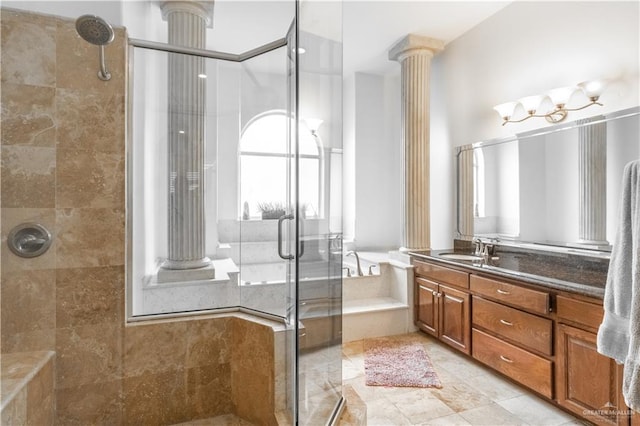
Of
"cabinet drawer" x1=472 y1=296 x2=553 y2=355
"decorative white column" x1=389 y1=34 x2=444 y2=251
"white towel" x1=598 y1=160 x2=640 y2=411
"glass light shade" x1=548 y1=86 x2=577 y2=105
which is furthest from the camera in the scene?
"decorative white column" x1=389 y1=34 x2=444 y2=251

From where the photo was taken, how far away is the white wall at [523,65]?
2.14 m

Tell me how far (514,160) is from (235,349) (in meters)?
→ 2.61

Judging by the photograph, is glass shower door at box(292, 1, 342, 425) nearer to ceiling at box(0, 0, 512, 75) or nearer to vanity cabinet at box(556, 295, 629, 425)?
ceiling at box(0, 0, 512, 75)

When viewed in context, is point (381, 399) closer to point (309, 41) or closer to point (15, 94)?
point (309, 41)

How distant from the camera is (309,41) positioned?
156 centimetres

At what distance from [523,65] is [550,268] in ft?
5.62

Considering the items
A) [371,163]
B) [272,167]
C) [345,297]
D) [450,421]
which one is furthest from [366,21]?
[450,421]

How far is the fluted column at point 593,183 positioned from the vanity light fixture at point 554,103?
0.19 meters

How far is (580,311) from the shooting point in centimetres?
174

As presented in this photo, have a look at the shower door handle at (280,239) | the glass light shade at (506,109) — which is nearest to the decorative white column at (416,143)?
the glass light shade at (506,109)

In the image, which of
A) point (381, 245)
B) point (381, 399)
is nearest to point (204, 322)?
point (381, 399)

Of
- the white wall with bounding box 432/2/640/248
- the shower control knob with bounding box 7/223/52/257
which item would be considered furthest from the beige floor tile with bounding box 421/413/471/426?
the shower control knob with bounding box 7/223/52/257

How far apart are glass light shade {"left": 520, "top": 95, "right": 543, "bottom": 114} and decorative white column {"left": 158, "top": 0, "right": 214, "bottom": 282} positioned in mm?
2463

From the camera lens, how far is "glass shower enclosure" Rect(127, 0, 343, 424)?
1.54 m
